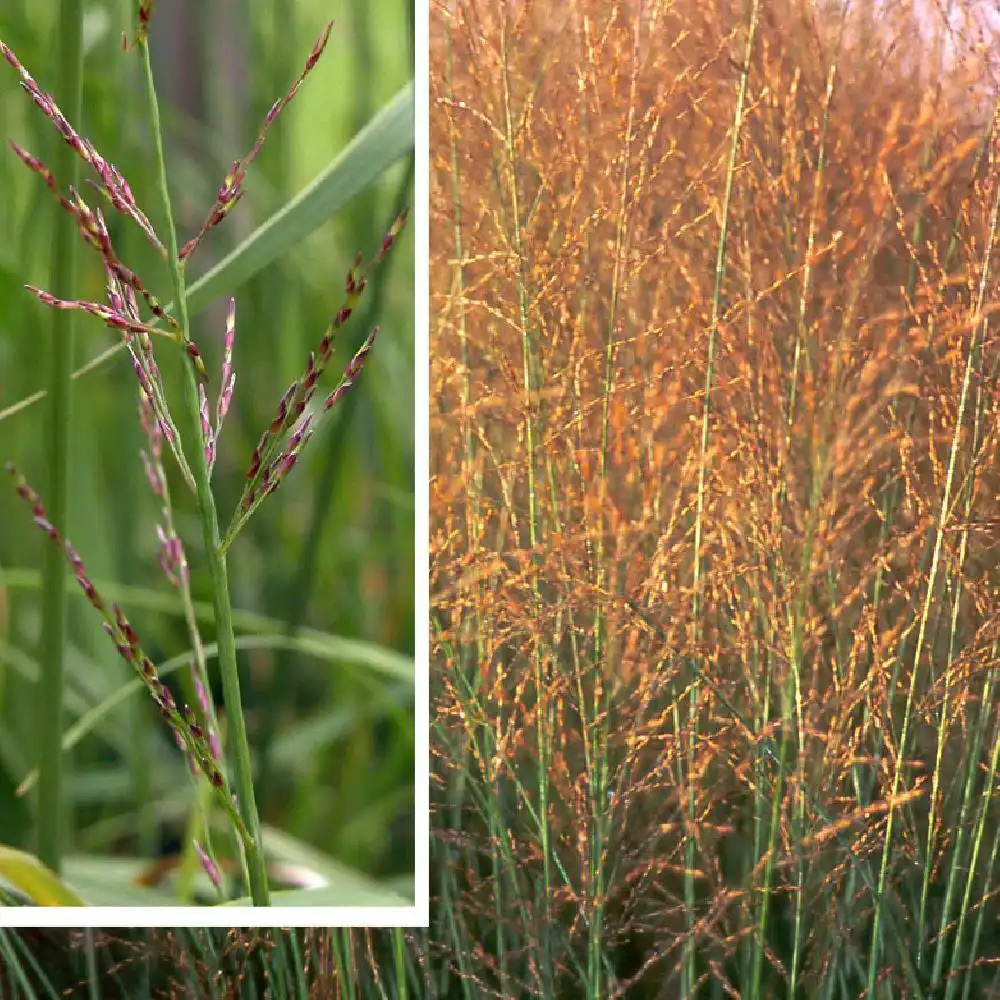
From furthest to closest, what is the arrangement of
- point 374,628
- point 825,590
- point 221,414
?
1. point 374,628
2. point 825,590
3. point 221,414

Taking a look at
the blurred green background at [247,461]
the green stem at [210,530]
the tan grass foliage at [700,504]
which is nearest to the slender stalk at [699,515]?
the tan grass foliage at [700,504]

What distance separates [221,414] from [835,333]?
558 mm

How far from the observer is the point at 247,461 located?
1.17 metres

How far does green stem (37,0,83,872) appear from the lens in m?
0.83

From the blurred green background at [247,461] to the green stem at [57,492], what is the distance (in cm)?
15

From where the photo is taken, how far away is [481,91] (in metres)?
0.91

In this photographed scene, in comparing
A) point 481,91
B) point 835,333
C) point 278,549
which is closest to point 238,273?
point 481,91

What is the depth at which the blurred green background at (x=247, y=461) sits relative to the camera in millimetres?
1013

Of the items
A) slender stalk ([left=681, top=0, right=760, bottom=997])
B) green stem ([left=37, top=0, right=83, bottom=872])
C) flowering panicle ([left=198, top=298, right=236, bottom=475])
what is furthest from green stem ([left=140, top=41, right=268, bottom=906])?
slender stalk ([left=681, top=0, right=760, bottom=997])

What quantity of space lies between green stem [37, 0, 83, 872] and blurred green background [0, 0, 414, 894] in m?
0.15

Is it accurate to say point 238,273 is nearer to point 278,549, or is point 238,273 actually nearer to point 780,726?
point 278,549

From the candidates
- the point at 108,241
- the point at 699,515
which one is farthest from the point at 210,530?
the point at 699,515

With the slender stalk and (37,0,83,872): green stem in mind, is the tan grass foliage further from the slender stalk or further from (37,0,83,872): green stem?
(37,0,83,872): green stem

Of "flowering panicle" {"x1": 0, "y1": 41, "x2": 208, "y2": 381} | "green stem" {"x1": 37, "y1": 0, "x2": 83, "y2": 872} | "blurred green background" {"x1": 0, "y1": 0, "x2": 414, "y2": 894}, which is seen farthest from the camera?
"blurred green background" {"x1": 0, "y1": 0, "x2": 414, "y2": 894}
